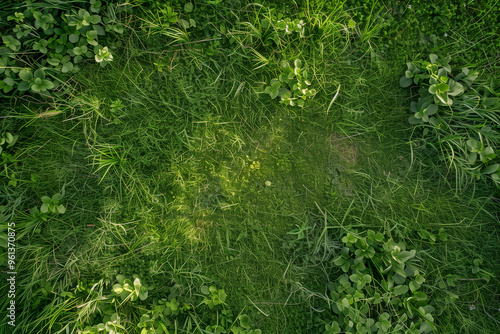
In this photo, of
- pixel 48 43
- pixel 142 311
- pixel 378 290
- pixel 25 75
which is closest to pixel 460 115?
pixel 378 290

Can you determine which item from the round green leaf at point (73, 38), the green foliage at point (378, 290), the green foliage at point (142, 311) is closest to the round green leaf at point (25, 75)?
the round green leaf at point (73, 38)

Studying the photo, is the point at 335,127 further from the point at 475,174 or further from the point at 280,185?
the point at 475,174

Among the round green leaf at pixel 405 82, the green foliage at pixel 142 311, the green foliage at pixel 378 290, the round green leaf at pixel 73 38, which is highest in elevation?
the round green leaf at pixel 73 38

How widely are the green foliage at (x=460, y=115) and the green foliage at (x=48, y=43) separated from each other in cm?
245

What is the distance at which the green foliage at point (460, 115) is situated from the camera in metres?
2.18

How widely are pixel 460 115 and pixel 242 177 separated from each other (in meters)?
1.84

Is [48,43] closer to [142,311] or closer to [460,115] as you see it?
[142,311]

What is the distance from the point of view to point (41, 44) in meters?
2.15

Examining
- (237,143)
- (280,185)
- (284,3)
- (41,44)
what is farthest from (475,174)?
(41,44)

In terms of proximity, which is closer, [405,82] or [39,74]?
[39,74]

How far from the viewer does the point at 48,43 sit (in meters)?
2.16

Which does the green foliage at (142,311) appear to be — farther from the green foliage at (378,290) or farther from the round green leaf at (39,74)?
the round green leaf at (39,74)

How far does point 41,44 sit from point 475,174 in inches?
140

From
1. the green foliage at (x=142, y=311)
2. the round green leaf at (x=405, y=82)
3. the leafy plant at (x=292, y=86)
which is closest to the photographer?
the green foliage at (x=142, y=311)
